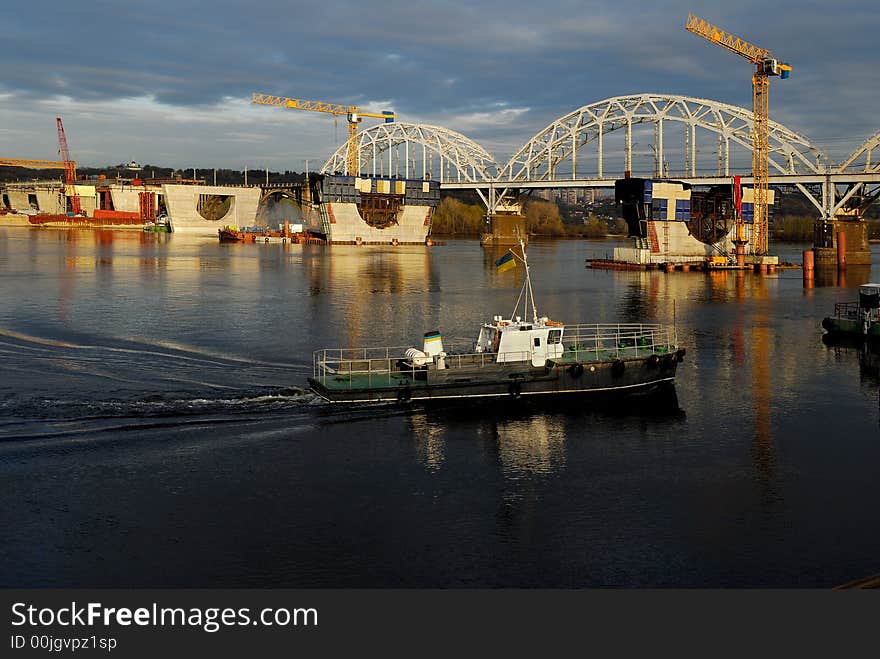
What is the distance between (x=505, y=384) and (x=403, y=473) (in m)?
9.70

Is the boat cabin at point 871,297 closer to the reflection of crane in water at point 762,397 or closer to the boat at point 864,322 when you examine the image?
the boat at point 864,322

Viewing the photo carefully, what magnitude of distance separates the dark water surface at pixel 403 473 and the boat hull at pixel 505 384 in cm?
70

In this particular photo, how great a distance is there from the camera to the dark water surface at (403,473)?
69.7 feet

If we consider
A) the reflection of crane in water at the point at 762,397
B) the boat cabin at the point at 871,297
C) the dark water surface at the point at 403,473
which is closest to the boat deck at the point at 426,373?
the dark water surface at the point at 403,473

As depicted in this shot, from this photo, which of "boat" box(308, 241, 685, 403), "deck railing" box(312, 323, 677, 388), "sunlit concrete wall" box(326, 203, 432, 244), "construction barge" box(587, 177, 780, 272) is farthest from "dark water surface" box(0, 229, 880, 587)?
"sunlit concrete wall" box(326, 203, 432, 244)

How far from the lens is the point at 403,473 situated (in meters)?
27.8

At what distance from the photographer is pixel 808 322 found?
2574 inches

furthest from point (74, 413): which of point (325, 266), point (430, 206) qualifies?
point (430, 206)

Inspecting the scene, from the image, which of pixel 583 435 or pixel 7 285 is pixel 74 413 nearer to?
pixel 583 435

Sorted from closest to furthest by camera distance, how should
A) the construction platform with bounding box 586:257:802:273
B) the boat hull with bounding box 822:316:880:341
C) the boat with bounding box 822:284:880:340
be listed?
the boat hull with bounding box 822:316:880:341
the boat with bounding box 822:284:880:340
the construction platform with bounding box 586:257:802:273

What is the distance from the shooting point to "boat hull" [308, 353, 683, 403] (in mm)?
35469

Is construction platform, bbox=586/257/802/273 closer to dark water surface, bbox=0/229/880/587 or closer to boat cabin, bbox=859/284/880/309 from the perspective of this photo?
boat cabin, bbox=859/284/880/309

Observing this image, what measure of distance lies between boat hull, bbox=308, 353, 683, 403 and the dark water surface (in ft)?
2.30

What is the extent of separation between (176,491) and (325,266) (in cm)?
9576
